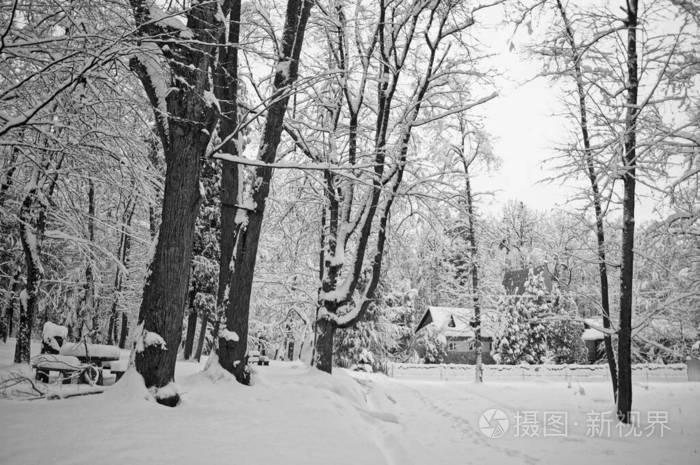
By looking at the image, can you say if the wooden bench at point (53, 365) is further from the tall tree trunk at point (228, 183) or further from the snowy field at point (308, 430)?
the tall tree trunk at point (228, 183)

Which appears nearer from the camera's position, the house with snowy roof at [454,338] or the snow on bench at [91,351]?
the snow on bench at [91,351]

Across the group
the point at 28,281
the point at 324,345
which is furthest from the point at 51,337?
the point at 324,345

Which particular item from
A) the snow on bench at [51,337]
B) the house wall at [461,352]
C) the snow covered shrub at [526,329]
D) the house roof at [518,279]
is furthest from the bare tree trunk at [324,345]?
the house wall at [461,352]

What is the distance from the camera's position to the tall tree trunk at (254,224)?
7.25 meters

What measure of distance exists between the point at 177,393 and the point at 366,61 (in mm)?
8741

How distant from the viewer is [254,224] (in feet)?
25.7

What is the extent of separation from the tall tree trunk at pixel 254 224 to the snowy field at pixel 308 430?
51 cm

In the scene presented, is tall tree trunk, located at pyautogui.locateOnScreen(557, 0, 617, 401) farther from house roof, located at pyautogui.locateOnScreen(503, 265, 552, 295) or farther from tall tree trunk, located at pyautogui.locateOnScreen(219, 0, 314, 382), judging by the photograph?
house roof, located at pyautogui.locateOnScreen(503, 265, 552, 295)

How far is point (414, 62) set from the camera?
1197 centimetres

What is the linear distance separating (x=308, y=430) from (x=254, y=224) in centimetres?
398

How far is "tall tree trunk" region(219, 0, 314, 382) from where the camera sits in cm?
725

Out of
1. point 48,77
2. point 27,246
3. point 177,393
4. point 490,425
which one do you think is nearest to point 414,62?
point 48,77

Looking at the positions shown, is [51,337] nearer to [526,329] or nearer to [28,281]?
[28,281]

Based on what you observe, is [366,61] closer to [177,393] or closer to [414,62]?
[414,62]
